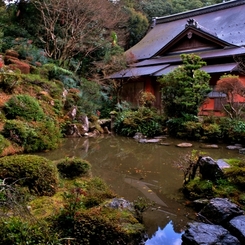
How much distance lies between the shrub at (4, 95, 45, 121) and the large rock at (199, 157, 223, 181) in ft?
19.4

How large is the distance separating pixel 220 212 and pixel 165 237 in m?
0.85

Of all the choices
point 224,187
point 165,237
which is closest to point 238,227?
point 165,237

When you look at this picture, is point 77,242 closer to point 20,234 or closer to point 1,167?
point 20,234

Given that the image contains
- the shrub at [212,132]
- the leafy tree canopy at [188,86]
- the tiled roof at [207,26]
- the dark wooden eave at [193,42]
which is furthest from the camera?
the tiled roof at [207,26]

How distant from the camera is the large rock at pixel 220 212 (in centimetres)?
352

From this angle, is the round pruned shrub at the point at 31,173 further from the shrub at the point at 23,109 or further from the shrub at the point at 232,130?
the shrub at the point at 232,130

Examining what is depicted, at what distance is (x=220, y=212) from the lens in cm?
357

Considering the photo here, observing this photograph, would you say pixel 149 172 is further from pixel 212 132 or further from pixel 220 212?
pixel 212 132

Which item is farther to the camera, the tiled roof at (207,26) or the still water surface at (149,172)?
the tiled roof at (207,26)

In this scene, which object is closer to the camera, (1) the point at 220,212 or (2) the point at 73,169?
(1) the point at 220,212

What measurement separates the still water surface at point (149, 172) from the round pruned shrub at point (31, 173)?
1.50m

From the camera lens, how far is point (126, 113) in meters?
13.3

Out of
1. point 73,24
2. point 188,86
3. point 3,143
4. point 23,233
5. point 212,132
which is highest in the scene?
point 73,24

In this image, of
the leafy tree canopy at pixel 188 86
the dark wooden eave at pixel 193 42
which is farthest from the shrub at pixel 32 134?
the dark wooden eave at pixel 193 42
